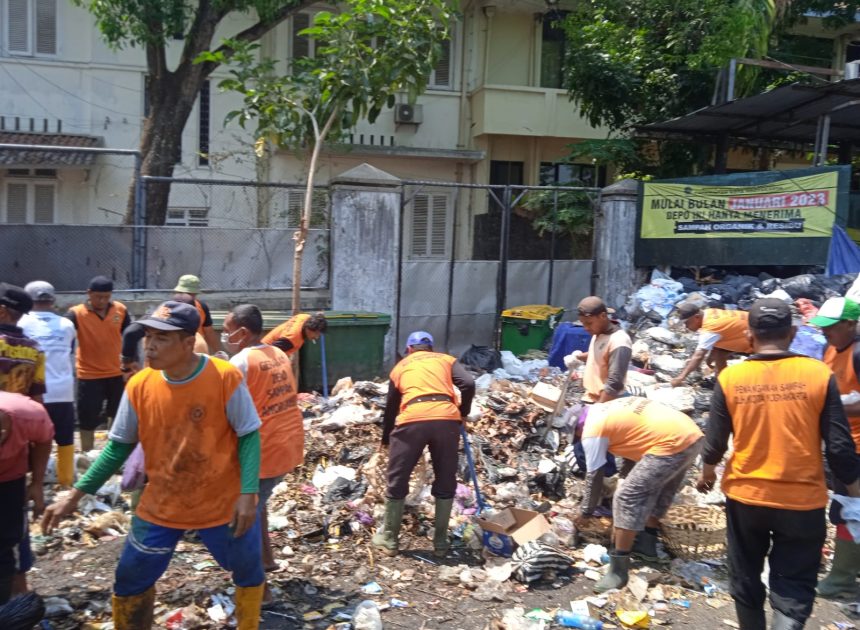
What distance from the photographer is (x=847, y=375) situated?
4.41 meters

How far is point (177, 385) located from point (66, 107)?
44.3 ft

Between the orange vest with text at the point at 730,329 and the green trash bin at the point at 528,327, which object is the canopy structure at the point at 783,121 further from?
the orange vest with text at the point at 730,329

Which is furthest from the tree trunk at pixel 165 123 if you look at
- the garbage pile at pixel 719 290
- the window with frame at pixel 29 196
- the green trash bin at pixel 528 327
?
the garbage pile at pixel 719 290

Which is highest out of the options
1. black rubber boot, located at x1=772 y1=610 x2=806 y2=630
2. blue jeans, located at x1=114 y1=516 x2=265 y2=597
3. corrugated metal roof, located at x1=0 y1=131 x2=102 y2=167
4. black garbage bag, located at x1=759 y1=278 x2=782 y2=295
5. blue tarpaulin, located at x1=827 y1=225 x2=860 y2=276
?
corrugated metal roof, located at x1=0 y1=131 x2=102 y2=167

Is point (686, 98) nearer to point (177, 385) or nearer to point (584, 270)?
point (584, 270)

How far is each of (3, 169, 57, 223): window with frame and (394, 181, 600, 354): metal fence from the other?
7.12 meters

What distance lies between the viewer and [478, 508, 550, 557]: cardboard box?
518 cm

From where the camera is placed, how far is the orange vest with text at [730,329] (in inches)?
292

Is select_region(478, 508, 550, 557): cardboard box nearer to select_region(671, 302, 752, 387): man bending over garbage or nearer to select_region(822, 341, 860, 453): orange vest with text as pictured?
select_region(822, 341, 860, 453): orange vest with text

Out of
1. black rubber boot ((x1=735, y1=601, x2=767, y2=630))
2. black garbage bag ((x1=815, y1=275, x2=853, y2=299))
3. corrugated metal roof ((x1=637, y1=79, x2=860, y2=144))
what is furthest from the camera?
corrugated metal roof ((x1=637, y1=79, x2=860, y2=144))

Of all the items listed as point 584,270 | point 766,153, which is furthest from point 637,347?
point 766,153

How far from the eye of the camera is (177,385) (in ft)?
10.7

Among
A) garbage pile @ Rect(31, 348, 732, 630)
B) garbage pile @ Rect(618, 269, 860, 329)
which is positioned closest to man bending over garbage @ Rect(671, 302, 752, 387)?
garbage pile @ Rect(31, 348, 732, 630)

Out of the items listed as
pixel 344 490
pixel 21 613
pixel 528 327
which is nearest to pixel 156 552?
pixel 21 613
